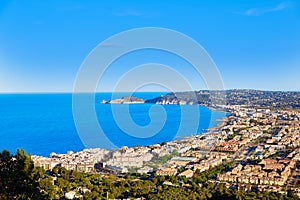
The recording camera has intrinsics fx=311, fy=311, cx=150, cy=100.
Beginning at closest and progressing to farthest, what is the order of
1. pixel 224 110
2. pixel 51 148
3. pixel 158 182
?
pixel 158 182 < pixel 51 148 < pixel 224 110

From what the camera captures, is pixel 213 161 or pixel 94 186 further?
pixel 213 161

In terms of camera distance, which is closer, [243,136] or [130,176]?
[130,176]

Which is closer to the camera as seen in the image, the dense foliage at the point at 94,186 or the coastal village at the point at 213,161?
the dense foliage at the point at 94,186

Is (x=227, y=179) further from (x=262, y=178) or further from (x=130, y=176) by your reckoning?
(x=130, y=176)

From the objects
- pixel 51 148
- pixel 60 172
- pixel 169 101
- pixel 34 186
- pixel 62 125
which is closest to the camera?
pixel 34 186

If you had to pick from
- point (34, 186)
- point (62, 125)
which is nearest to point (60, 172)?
point (34, 186)

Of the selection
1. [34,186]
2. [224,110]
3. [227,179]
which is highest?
[224,110]
